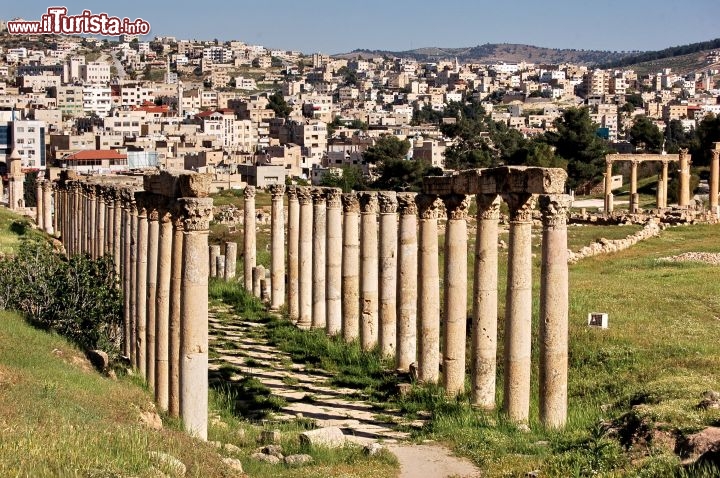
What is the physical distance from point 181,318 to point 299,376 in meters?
8.41

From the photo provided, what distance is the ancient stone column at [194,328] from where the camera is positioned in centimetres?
1831

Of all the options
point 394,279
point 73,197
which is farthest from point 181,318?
point 73,197

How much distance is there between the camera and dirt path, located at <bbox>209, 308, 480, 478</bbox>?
17.8 meters

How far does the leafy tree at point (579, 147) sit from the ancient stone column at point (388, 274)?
6419cm

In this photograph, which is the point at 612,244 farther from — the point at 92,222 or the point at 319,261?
the point at 92,222

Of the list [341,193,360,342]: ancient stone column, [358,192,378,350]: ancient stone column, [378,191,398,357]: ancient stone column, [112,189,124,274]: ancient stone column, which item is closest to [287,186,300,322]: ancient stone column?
[341,193,360,342]: ancient stone column

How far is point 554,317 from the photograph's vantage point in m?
18.8

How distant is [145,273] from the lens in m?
26.0

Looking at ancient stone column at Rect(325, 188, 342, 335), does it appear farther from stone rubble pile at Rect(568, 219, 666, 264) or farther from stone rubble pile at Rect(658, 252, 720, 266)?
stone rubble pile at Rect(568, 219, 666, 264)

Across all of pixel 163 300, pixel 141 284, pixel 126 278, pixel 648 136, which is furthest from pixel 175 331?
pixel 648 136

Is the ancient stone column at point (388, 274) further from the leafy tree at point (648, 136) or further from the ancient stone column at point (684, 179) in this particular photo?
the leafy tree at point (648, 136)

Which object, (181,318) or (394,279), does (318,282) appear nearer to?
(394,279)

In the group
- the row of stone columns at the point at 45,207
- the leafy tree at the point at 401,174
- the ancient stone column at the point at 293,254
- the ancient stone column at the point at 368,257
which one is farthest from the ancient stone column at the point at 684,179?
the ancient stone column at the point at 368,257

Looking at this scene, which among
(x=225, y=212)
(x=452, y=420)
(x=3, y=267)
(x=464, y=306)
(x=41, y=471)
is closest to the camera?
(x=41, y=471)
